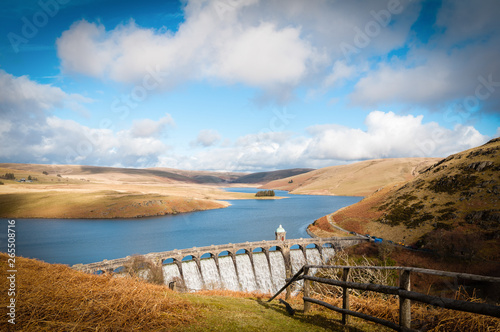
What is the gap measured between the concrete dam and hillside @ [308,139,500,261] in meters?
26.2

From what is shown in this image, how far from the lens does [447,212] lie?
3295 inches

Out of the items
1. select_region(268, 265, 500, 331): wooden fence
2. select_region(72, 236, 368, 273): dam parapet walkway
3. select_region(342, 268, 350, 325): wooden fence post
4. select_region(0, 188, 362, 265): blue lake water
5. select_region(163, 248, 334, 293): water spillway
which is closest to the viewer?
select_region(268, 265, 500, 331): wooden fence

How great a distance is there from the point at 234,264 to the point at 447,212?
69.5 metres

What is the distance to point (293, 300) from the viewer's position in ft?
45.2

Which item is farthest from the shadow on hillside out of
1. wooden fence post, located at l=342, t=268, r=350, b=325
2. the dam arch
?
the dam arch

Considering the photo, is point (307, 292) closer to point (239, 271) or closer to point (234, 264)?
point (234, 264)

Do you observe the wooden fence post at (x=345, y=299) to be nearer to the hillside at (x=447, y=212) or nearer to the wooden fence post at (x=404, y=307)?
the wooden fence post at (x=404, y=307)

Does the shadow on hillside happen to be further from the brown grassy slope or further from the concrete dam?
the brown grassy slope

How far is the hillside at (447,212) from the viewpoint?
221ft

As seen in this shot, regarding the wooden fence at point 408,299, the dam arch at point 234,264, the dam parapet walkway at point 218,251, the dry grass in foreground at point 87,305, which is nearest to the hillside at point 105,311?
A: the dry grass in foreground at point 87,305

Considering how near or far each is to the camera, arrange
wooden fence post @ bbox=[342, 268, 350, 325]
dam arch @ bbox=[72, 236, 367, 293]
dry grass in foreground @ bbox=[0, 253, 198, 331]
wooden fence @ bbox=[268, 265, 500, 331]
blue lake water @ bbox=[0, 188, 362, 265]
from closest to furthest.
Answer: wooden fence @ bbox=[268, 265, 500, 331] → dry grass in foreground @ bbox=[0, 253, 198, 331] → wooden fence post @ bbox=[342, 268, 350, 325] → dam arch @ bbox=[72, 236, 367, 293] → blue lake water @ bbox=[0, 188, 362, 265]

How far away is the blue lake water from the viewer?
75.9m

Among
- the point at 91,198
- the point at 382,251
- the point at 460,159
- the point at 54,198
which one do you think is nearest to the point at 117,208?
the point at 91,198

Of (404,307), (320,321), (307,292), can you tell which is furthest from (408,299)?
(307,292)
